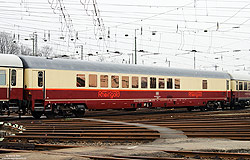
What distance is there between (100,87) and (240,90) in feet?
59.8

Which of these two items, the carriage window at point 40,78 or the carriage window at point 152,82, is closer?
the carriage window at point 40,78

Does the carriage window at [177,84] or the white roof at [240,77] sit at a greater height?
the white roof at [240,77]

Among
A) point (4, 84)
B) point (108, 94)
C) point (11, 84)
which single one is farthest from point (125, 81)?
point (4, 84)

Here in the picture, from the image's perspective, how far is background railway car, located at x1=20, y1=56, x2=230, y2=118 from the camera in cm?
2214

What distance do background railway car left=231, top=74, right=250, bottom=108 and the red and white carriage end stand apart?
2200cm

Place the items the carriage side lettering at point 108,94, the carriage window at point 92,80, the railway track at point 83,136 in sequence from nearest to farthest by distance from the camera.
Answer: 1. the railway track at point 83,136
2. the carriage window at point 92,80
3. the carriage side lettering at point 108,94

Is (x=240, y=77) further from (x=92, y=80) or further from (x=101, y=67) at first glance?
(x=92, y=80)

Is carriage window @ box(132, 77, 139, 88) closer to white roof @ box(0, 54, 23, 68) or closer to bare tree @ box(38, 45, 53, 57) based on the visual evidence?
white roof @ box(0, 54, 23, 68)

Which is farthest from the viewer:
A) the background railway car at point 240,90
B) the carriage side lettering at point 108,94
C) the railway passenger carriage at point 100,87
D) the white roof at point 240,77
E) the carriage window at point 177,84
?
the white roof at point 240,77

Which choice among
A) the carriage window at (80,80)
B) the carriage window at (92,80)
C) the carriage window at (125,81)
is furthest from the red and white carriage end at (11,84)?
the carriage window at (125,81)

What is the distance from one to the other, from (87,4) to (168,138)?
39.3 ft

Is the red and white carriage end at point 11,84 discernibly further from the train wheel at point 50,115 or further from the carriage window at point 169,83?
the carriage window at point 169,83

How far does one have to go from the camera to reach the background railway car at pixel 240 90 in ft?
120

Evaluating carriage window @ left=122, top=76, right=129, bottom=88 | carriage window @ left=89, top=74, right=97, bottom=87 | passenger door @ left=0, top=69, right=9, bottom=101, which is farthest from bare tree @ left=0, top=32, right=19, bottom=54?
passenger door @ left=0, top=69, right=9, bottom=101
